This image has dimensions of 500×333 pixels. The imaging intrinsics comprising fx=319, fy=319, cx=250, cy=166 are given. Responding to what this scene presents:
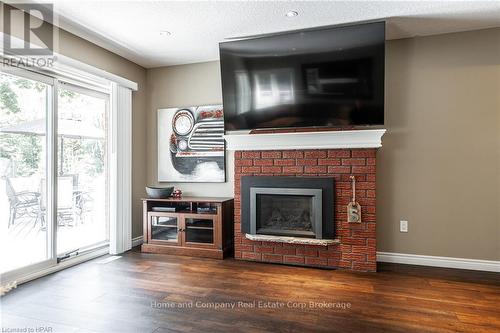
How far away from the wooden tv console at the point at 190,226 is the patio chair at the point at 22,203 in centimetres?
115

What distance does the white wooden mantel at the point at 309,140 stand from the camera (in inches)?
125

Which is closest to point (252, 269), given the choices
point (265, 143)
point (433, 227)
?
point (265, 143)

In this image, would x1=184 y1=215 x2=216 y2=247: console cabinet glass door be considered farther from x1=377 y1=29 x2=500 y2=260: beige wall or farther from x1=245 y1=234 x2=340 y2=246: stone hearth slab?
x1=377 y1=29 x2=500 y2=260: beige wall

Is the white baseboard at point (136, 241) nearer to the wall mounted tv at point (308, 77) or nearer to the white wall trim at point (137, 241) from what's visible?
the white wall trim at point (137, 241)

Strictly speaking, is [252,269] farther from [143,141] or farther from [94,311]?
[143,141]

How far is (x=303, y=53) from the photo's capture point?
3.21 m

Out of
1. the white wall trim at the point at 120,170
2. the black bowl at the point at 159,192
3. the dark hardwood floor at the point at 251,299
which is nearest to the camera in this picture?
the dark hardwood floor at the point at 251,299

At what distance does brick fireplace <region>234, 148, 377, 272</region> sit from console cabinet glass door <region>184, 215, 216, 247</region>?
1.15 ft

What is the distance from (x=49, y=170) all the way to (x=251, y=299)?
94.1 inches

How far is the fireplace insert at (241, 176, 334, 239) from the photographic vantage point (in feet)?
10.9

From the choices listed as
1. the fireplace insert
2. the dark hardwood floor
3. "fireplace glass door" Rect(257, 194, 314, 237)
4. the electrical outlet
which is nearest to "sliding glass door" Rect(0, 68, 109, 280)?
the dark hardwood floor

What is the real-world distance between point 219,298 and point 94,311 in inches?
36.3

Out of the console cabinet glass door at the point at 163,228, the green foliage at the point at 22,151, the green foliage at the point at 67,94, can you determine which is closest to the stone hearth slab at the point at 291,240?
the console cabinet glass door at the point at 163,228

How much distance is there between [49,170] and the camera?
324 centimetres
